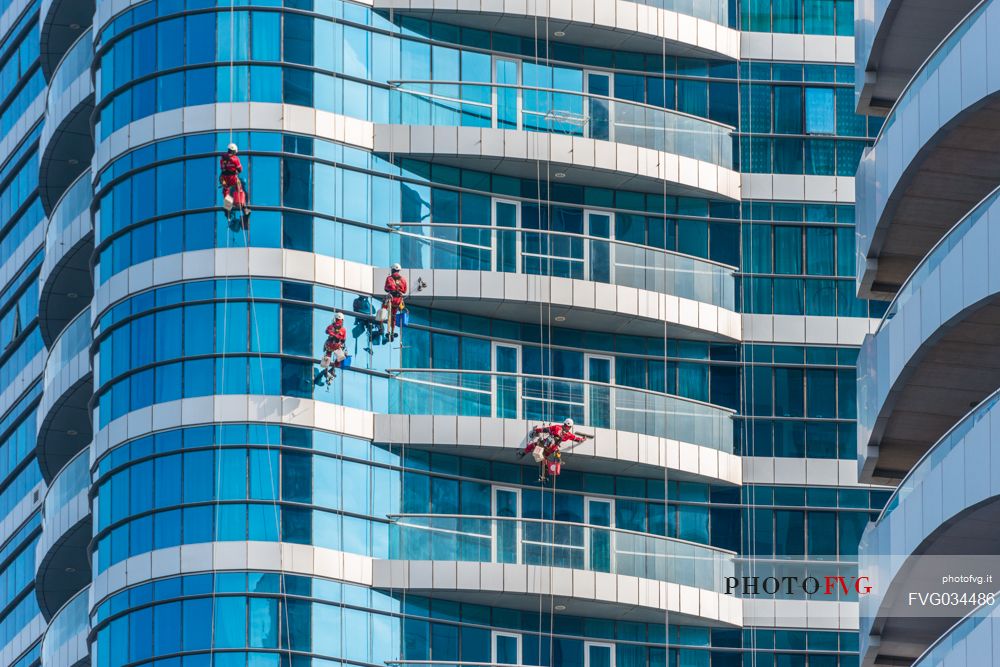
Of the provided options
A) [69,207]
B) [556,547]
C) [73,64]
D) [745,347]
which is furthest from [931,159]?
[73,64]

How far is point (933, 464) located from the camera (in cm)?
4369

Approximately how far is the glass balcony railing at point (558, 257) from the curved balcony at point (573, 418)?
265 centimetres

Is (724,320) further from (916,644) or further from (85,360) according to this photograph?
(916,644)

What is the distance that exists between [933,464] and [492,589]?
2228cm

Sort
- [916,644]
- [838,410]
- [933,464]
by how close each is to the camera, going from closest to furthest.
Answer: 1. [933,464]
2. [916,644]
3. [838,410]

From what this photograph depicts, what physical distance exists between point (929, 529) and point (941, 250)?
14.2 ft

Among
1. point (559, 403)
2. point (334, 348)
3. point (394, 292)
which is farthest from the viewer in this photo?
point (559, 403)

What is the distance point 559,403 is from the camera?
66.8 metres

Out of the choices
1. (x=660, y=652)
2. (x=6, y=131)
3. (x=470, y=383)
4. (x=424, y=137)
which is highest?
(x=6, y=131)

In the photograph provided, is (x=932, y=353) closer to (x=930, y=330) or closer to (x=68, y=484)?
(x=930, y=330)

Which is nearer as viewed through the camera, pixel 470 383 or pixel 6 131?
pixel 470 383

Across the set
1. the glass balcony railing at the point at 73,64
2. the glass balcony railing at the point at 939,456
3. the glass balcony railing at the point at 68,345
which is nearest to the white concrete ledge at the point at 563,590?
the glass balcony railing at the point at 68,345

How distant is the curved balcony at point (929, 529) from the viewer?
41469 millimetres

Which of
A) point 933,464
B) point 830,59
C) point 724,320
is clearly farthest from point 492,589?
point 933,464
